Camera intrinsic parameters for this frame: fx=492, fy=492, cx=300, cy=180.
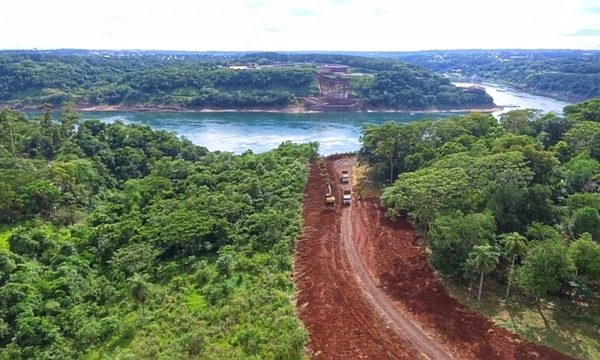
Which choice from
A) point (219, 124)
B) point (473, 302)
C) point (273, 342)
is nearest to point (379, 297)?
point (473, 302)

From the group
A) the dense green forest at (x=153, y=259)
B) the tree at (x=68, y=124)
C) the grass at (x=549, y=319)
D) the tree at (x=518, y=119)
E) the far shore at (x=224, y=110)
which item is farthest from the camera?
the far shore at (x=224, y=110)

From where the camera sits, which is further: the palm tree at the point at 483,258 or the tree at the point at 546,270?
the palm tree at the point at 483,258

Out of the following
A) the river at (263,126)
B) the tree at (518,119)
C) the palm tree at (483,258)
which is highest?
the tree at (518,119)

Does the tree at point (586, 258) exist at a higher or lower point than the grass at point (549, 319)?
higher

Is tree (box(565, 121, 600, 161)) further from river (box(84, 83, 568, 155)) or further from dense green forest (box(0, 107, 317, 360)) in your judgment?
river (box(84, 83, 568, 155))


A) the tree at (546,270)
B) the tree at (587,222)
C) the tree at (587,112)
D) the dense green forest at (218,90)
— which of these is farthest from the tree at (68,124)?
the tree at (587,112)

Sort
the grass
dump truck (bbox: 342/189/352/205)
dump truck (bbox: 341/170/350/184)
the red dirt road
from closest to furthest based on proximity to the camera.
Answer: the red dirt road < the grass < dump truck (bbox: 342/189/352/205) < dump truck (bbox: 341/170/350/184)

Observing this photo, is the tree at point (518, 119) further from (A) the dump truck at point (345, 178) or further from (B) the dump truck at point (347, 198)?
(B) the dump truck at point (347, 198)

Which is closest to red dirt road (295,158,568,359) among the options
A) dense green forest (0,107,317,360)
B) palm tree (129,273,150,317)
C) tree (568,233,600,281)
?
dense green forest (0,107,317,360)
